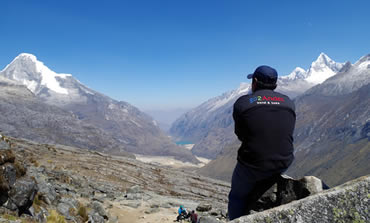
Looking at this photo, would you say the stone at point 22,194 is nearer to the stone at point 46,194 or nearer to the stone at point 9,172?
the stone at point 9,172

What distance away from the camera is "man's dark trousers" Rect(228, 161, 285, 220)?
260 inches

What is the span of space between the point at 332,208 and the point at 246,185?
2774mm

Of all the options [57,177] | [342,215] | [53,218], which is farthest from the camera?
[57,177]

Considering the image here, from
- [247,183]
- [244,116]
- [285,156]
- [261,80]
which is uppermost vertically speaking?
[261,80]

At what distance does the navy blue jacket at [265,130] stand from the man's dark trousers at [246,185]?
192mm

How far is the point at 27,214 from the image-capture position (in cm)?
1410

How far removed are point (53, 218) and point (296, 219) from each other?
15206 millimetres

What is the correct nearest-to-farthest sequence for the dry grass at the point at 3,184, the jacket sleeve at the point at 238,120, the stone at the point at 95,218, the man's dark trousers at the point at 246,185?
the man's dark trousers at the point at 246,185 < the jacket sleeve at the point at 238,120 < the dry grass at the point at 3,184 < the stone at the point at 95,218

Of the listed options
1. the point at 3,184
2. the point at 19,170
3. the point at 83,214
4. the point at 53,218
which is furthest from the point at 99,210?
the point at 3,184

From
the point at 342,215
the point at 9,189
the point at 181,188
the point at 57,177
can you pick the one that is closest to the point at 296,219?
the point at 342,215

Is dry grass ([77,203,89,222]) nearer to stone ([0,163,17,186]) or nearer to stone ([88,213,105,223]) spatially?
stone ([88,213,105,223])

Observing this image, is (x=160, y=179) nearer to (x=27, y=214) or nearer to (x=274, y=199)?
(x=27, y=214)

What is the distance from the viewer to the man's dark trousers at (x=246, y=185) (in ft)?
21.7

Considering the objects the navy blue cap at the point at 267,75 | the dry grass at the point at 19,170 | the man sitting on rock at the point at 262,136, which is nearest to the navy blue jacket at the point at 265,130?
the man sitting on rock at the point at 262,136
